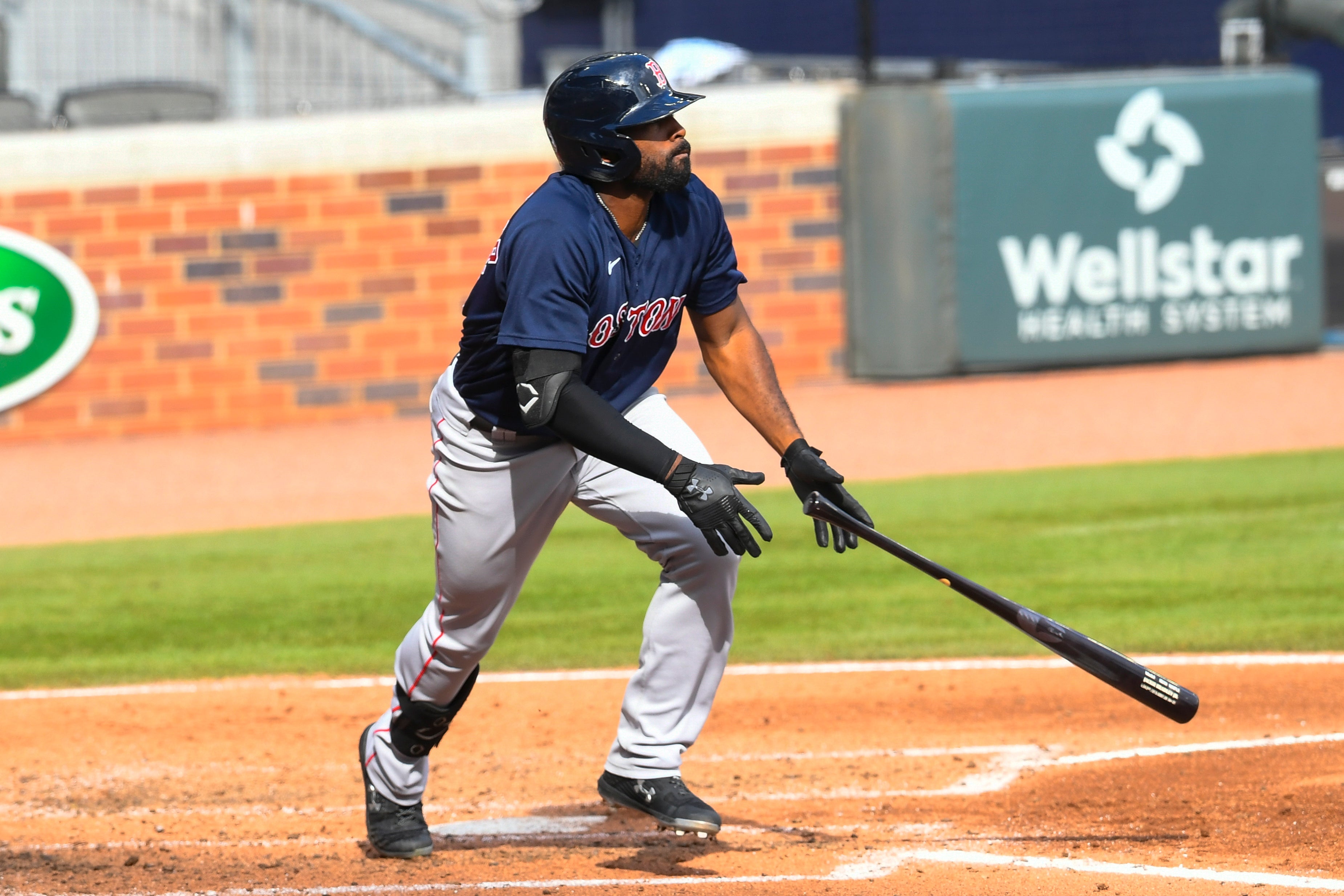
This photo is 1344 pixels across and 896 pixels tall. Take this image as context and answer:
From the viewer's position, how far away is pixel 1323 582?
7805mm

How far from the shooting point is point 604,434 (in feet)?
12.8

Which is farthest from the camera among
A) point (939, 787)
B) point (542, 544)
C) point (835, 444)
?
point (835, 444)

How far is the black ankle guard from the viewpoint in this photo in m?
4.45

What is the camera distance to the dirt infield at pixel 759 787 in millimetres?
4215

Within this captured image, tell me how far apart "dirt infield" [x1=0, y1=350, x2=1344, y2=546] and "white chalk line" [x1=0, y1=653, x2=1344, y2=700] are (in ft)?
→ 12.5

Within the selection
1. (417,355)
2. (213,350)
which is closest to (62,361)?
(213,350)

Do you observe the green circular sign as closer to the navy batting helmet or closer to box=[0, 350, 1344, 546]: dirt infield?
box=[0, 350, 1344, 546]: dirt infield

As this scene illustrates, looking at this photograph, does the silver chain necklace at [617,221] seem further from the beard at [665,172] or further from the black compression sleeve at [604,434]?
the black compression sleeve at [604,434]

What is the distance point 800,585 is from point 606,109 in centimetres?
451

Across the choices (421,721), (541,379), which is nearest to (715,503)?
(541,379)

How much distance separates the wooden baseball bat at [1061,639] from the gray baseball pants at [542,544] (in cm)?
30

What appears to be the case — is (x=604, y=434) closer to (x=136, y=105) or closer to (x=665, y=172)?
(x=665, y=172)

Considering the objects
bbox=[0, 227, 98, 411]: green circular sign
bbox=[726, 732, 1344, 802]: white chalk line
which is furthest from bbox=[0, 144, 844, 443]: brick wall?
bbox=[726, 732, 1344, 802]: white chalk line

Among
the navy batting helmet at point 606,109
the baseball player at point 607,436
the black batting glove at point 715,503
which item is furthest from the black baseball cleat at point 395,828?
the navy batting helmet at point 606,109
